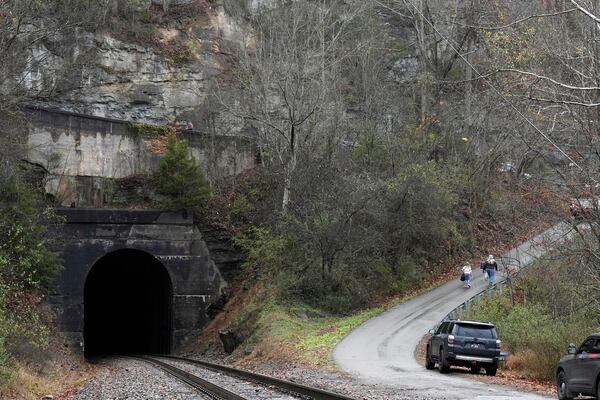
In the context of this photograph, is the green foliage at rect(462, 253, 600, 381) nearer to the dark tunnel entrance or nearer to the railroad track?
the railroad track

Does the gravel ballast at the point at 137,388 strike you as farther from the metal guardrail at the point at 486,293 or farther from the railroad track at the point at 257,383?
the metal guardrail at the point at 486,293

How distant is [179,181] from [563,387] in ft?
82.7

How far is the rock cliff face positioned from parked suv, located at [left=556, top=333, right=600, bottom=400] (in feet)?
96.5

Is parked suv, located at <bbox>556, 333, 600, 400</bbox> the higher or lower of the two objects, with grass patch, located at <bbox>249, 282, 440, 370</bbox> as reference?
higher

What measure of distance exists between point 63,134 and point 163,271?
8.60 meters

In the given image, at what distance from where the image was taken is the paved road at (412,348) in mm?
14867

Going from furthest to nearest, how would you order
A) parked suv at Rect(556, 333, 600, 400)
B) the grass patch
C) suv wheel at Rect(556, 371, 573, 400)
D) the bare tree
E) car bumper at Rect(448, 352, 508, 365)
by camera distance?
the bare tree
the grass patch
car bumper at Rect(448, 352, 508, 365)
suv wheel at Rect(556, 371, 573, 400)
parked suv at Rect(556, 333, 600, 400)

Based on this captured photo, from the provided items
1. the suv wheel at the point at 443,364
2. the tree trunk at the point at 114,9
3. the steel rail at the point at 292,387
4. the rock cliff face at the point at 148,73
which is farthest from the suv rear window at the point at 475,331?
the tree trunk at the point at 114,9

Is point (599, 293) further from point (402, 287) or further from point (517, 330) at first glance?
point (402, 287)

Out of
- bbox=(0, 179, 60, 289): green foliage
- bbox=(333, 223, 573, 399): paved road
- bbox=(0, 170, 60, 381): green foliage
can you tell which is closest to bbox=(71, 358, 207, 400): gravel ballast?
bbox=(0, 170, 60, 381): green foliage

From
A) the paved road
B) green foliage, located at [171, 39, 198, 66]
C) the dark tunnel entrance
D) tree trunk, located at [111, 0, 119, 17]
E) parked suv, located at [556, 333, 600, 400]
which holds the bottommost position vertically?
the dark tunnel entrance

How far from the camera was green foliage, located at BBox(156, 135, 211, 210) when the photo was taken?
35781mm

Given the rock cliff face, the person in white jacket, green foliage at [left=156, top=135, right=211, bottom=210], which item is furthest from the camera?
the rock cliff face

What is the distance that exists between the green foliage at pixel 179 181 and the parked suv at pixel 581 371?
24.6m
